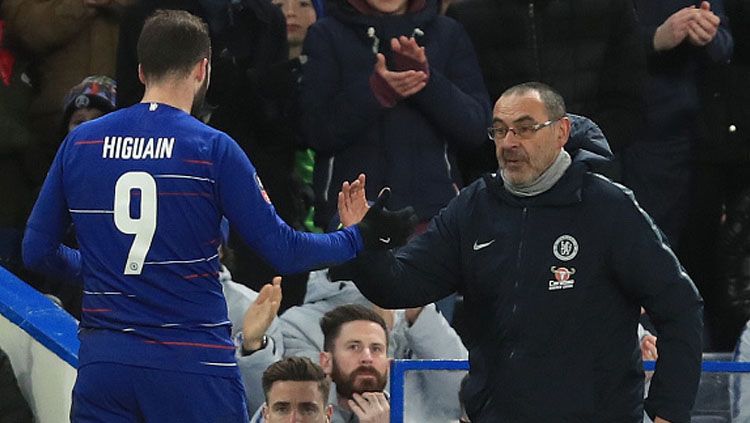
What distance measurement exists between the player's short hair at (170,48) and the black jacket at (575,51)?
3.26 metres

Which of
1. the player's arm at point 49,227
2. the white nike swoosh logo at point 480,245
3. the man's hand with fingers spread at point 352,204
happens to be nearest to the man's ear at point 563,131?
the white nike swoosh logo at point 480,245

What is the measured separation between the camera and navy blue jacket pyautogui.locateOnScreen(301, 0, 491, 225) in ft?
27.5

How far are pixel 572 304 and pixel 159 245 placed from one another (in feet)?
4.60

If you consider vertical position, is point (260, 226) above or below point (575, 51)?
below

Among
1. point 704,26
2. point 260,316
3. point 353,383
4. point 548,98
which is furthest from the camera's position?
point 704,26

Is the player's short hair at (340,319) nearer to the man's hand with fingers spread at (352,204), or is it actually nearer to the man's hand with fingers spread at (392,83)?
the man's hand with fingers spread at (392,83)

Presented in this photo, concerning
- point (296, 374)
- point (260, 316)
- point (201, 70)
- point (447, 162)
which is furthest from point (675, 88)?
point (201, 70)

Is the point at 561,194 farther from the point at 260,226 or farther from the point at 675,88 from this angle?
the point at 675,88

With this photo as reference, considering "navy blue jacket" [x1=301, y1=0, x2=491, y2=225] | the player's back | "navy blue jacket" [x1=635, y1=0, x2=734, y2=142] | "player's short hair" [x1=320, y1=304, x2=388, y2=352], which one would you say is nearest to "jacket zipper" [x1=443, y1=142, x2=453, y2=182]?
"navy blue jacket" [x1=301, y1=0, x2=491, y2=225]

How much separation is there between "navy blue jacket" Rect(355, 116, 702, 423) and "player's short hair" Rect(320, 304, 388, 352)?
6.17 feet

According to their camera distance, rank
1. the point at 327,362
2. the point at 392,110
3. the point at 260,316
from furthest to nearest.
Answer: the point at 392,110 → the point at 327,362 → the point at 260,316

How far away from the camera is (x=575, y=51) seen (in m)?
8.77

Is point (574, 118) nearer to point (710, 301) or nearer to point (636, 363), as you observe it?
point (636, 363)

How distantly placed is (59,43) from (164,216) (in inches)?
145
